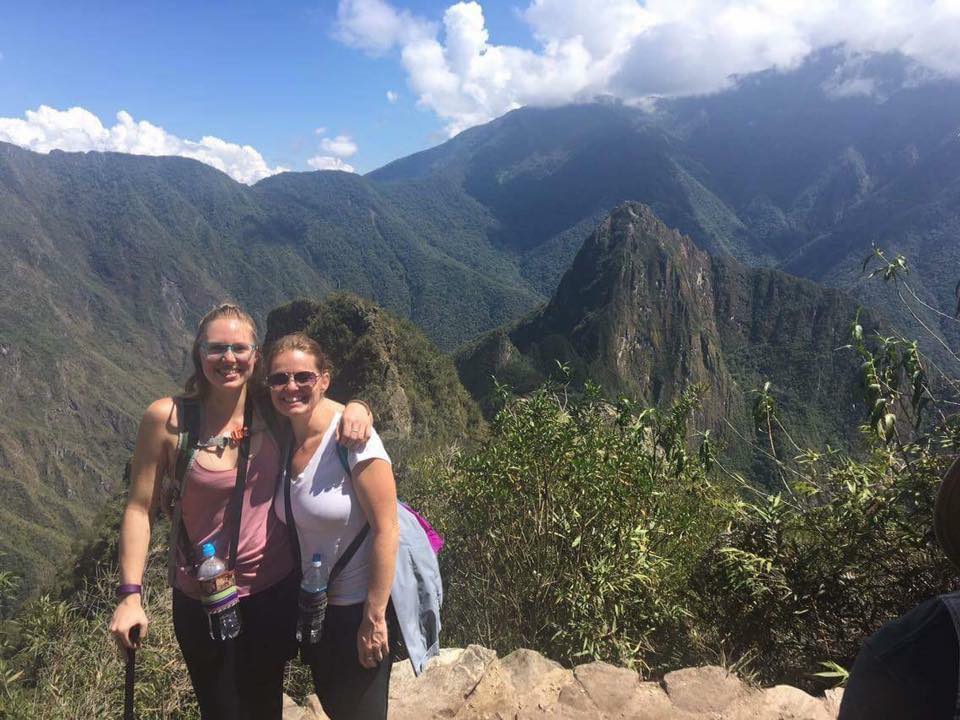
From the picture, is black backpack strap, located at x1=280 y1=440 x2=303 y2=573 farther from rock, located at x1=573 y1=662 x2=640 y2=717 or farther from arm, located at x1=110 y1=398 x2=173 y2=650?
rock, located at x1=573 y1=662 x2=640 y2=717

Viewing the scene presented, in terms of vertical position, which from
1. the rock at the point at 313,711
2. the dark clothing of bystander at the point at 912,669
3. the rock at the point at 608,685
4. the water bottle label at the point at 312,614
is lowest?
the rock at the point at 608,685

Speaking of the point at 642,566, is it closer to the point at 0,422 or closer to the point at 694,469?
the point at 694,469

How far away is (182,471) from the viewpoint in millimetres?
2523

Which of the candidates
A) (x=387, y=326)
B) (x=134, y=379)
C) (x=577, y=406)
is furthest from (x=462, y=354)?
(x=134, y=379)

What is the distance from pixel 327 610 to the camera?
258 centimetres

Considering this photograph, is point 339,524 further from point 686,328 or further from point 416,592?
point 686,328

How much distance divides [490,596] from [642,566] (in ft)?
4.90

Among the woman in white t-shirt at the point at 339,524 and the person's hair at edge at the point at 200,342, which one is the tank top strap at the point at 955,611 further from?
the person's hair at edge at the point at 200,342

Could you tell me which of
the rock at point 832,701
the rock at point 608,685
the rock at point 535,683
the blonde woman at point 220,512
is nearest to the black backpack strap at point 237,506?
the blonde woman at point 220,512

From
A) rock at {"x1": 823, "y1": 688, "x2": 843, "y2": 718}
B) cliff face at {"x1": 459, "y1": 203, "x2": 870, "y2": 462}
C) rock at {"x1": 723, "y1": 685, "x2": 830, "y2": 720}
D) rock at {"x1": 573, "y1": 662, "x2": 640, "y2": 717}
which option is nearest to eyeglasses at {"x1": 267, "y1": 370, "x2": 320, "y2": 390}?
rock at {"x1": 573, "y1": 662, "x2": 640, "y2": 717}

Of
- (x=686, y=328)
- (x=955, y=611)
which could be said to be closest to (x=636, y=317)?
(x=686, y=328)

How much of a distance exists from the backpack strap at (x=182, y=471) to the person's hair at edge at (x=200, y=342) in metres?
0.06

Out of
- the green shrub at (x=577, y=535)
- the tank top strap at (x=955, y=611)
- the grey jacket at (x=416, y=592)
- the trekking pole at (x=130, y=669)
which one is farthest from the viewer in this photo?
the green shrub at (x=577, y=535)

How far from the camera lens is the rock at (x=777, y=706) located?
3.62 metres
